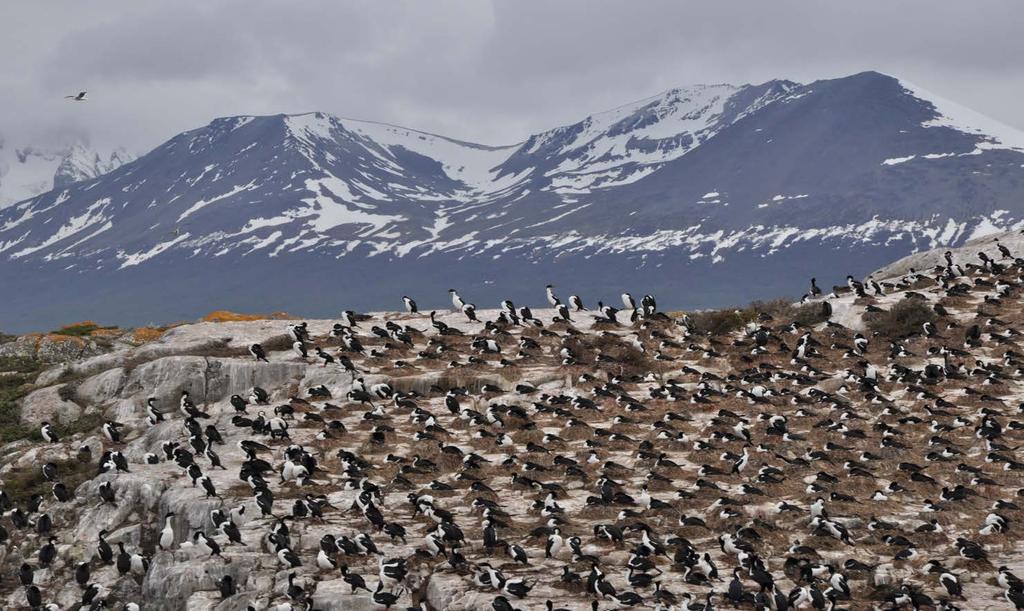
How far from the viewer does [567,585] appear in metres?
28.7

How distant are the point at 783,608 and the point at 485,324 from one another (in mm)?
32640

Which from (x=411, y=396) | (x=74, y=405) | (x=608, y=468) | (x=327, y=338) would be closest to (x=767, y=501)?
(x=608, y=468)

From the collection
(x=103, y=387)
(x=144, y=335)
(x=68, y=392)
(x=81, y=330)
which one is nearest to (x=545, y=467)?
(x=103, y=387)

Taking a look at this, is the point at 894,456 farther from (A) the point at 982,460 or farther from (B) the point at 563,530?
(B) the point at 563,530

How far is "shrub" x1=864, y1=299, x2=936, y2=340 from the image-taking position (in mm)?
51953

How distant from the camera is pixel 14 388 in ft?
178

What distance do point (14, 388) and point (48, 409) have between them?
5.67 meters

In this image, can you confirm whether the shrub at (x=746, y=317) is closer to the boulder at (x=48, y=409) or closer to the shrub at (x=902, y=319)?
the shrub at (x=902, y=319)

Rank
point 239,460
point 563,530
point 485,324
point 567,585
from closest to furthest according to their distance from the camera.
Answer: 1. point 567,585
2. point 563,530
3. point 239,460
4. point 485,324

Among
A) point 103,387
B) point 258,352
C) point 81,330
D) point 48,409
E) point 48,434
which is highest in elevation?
point 81,330

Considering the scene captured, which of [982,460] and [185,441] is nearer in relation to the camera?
[982,460]

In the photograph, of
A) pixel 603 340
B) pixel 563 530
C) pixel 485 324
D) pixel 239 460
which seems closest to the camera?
pixel 563 530

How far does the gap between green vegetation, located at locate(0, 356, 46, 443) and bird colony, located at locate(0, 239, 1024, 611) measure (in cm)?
234

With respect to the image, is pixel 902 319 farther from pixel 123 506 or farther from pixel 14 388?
pixel 14 388
